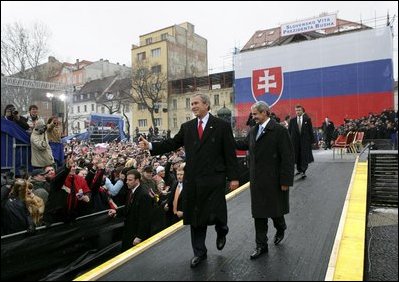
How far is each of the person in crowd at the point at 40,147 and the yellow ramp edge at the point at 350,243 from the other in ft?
14.4

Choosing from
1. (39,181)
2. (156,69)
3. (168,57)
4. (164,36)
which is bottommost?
(39,181)

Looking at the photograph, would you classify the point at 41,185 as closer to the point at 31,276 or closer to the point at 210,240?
the point at 31,276

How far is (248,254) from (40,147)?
3.56m

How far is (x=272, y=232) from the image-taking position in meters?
5.21

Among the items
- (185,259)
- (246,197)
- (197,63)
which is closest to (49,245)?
(185,259)

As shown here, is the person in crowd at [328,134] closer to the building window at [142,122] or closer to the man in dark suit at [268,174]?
the man in dark suit at [268,174]

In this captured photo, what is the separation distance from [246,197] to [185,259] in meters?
3.55

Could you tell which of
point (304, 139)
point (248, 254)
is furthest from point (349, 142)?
point (248, 254)

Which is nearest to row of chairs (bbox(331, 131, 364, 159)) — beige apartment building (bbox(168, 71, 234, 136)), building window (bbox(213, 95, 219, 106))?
beige apartment building (bbox(168, 71, 234, 136))

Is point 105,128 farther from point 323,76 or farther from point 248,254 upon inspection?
point 323,76

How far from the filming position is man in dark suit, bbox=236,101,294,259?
423 centimetres

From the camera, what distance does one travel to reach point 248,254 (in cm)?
434

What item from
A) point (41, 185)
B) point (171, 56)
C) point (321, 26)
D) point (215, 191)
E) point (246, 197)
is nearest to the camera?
point (215, 191)

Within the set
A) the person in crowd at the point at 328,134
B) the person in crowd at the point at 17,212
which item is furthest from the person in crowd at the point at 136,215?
the person in crowd at the point at 328,134
